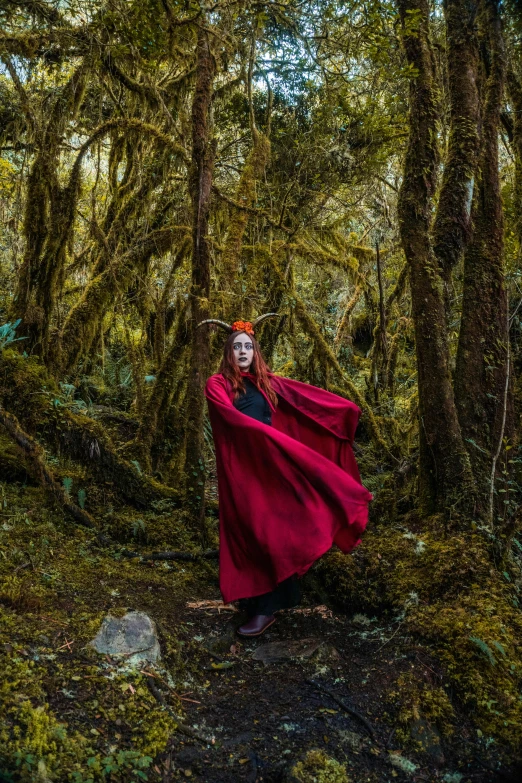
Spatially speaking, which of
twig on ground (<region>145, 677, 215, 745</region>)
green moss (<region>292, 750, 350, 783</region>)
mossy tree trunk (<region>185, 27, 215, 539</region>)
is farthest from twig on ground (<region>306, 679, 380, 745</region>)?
mossy tree trunk (<region>185, 27, 215, 539</region>)

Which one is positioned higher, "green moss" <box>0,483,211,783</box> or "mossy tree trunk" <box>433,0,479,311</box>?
"mossy tree trunk" <box>433,0,479,311</box>

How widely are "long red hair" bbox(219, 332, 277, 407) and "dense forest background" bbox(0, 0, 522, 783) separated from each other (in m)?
0.91

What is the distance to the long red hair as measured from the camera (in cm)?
456

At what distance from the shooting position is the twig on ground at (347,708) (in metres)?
2.81

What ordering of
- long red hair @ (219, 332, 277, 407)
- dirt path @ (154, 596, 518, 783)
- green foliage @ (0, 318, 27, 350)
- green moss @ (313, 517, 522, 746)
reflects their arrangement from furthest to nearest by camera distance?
green foliage @ (0, 318, 27, 350)
long red hair @ (219, 332, 277, 407)
green moss @ (313, 517, 522, 746)
dirt path @ (154, 596, 518, 783)

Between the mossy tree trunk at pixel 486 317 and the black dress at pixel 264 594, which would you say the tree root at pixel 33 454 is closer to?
the black dress at pixel 264 594

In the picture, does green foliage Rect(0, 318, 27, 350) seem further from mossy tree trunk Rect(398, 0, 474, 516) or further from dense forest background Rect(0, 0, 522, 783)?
mossy tree trunk Rect(398, 0, 474, 516)

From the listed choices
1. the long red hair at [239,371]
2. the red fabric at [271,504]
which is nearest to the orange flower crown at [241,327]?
the long red hair at [239,371]

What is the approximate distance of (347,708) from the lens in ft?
9.75

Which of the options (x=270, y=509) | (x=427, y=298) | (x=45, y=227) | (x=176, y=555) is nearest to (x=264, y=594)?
(x=270, y=509)

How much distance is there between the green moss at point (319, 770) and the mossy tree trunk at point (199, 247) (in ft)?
9.87

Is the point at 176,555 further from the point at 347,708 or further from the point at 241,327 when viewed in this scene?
the point at 347,708

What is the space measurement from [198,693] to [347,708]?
0.88 meters

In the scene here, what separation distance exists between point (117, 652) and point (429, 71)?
5343mm
